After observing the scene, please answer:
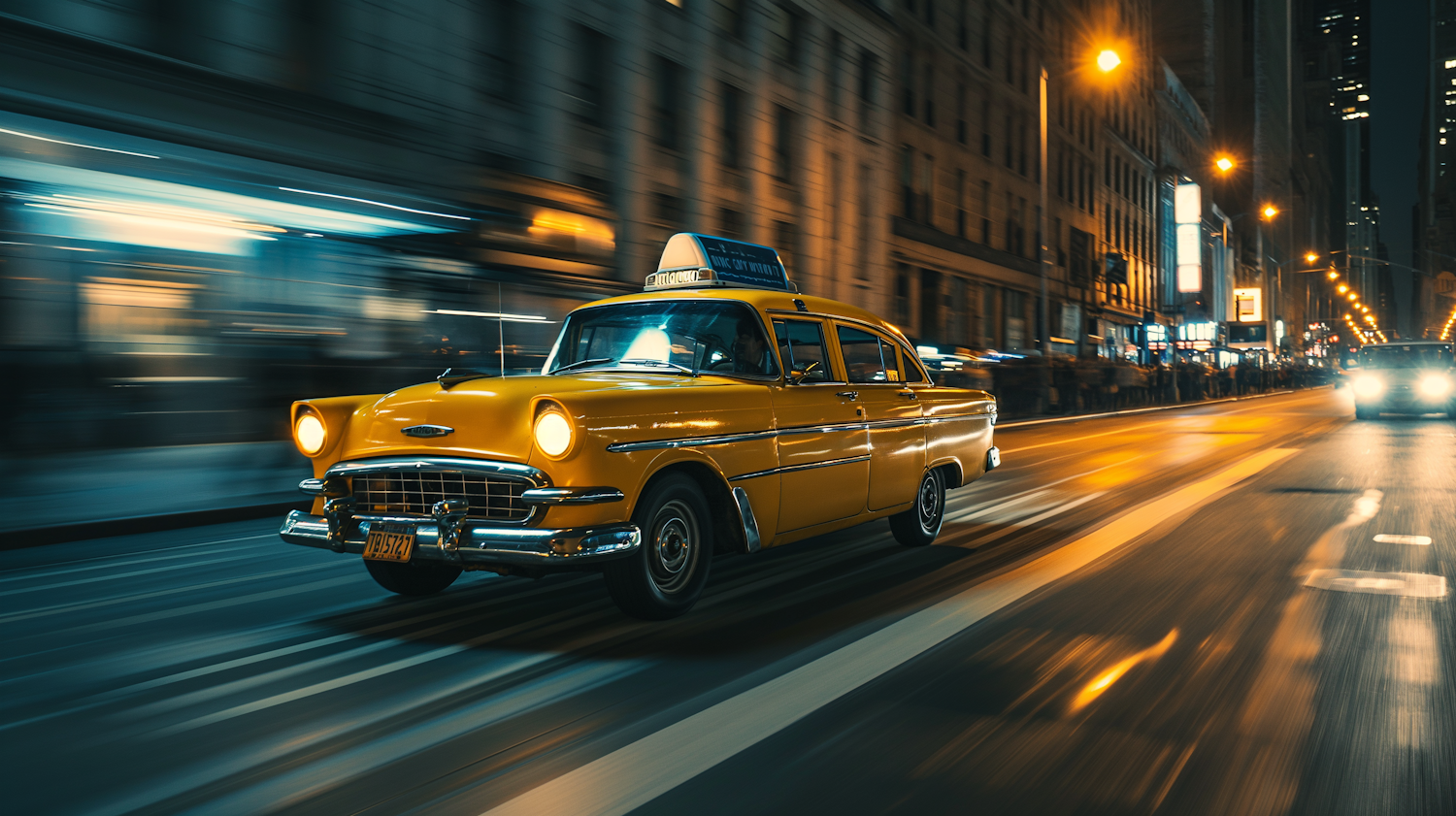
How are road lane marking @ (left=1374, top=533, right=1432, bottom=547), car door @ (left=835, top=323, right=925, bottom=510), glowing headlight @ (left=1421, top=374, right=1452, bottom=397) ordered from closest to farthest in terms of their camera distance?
car door @ (left=835, top=323, right=925, bottom=510)
road lane marking @ (left=1374, top=533, right=1432, bottom=547)
glowing headlight @ (left=1421, top=374, right=1452, bottom=397)

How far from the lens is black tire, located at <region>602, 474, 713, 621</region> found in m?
5.01

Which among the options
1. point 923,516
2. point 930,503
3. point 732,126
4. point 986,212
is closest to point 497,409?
point 923,516

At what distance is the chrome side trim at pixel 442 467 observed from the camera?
4.71m

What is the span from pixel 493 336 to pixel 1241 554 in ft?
40.3

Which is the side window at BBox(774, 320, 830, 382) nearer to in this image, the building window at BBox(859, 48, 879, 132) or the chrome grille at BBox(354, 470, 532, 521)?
the chrome grille at BBox(354, 470, 532, 521)

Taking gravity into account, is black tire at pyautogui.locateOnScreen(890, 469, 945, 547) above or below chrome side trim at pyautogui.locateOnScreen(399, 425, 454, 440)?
below

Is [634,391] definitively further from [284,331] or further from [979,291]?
[979,291]

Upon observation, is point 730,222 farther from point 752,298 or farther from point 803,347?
point 752,298

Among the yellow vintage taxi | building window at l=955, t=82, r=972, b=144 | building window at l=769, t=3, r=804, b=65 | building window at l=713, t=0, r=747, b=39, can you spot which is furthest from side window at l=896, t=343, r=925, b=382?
building window at l=955, t=82, r=972, b=144

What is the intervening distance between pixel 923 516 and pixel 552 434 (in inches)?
146

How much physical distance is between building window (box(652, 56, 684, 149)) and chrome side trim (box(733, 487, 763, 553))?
2224cm

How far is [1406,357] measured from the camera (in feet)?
92.6

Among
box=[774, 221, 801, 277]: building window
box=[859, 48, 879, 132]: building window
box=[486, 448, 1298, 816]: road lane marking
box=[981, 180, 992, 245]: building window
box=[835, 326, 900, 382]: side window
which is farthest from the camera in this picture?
box=[981, 180, 992, 245]: building window

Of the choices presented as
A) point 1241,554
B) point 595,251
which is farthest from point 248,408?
point 1241,554
